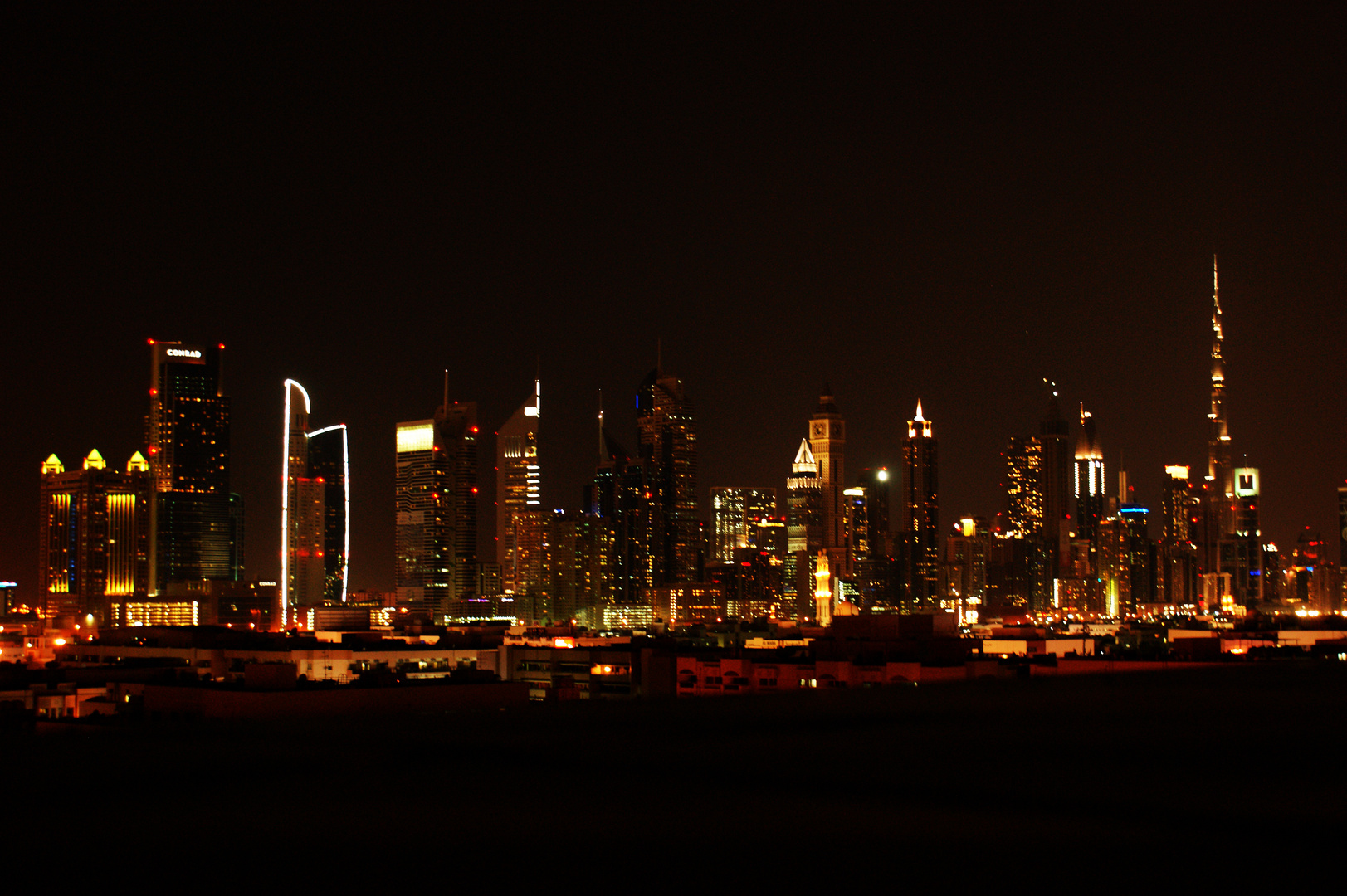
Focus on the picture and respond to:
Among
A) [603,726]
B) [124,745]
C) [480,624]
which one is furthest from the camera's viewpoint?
[480,624]

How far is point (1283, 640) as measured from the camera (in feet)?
273

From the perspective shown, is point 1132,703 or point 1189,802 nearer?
point 1189,802

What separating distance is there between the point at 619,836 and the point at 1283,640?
83.5 m

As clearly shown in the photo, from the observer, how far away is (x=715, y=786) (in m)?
10.0

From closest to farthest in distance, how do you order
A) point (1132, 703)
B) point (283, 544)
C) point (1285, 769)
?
point (1285, 769)
point (1132, 703)
point (283, 544)

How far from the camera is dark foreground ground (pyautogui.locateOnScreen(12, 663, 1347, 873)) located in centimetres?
821

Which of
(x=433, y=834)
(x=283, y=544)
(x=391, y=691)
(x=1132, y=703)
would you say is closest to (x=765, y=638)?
(x=283, y=544)

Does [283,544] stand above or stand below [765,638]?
above

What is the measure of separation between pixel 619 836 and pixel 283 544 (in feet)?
338

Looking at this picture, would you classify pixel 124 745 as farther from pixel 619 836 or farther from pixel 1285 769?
pixel 1285 769

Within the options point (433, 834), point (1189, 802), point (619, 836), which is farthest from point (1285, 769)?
point (433, 834)

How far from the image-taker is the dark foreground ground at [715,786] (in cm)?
821

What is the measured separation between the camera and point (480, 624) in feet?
508

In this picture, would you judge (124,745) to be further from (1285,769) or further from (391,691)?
(391,691)
